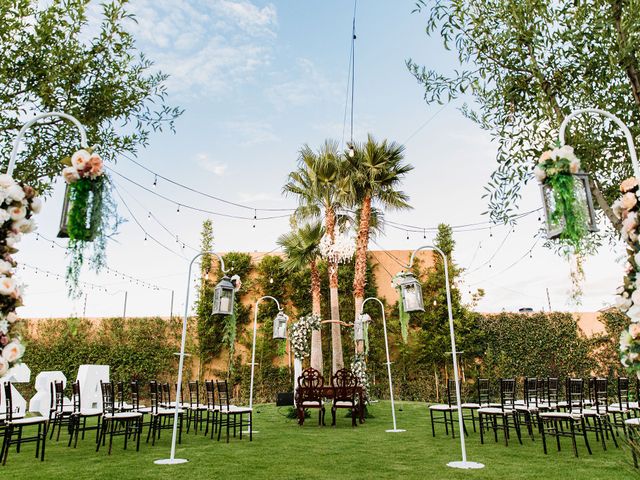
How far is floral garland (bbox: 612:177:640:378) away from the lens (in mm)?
2572

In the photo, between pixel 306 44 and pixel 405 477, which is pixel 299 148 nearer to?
pixel 306 44

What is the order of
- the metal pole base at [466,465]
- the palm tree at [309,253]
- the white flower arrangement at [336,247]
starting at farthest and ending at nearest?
1. the palm tree at [309,253]
2. the white flower arrangement at [336,247]
3. the metal pole base at [466,465]

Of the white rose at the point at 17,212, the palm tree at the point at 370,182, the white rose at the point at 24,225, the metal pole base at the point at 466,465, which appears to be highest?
the palm tree at the point at 370,182

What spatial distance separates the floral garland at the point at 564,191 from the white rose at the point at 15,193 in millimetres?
3373

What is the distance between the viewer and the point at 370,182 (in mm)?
12680

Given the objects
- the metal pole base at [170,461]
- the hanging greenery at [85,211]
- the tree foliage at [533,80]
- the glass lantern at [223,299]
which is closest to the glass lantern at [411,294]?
the tree foliage at [533,80]

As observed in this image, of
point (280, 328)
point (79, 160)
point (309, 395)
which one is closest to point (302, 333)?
point (280, 328)

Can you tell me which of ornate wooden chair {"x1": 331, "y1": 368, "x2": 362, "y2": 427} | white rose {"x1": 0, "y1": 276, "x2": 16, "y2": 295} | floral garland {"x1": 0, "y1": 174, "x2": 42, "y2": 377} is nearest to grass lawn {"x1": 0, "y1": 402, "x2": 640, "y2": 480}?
ornate wooden chair {"x1": 331, "y1": 368, "x2": 362, "y2": 427}

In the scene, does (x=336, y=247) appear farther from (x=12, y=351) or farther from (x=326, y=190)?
(x=12, y=351)

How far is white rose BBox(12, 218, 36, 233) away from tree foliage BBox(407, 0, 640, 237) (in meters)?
4.58

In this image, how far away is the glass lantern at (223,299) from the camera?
21.3 feet

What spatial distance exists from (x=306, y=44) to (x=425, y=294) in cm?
937

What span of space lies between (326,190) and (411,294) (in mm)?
8014

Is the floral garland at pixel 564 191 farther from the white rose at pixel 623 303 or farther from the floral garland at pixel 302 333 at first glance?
the floral garland at pixel 302 333
